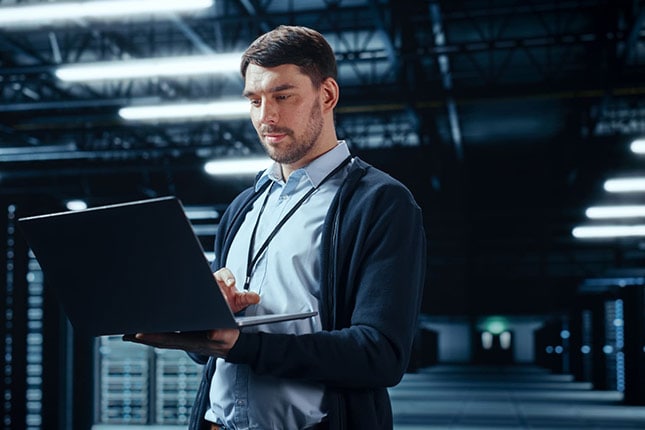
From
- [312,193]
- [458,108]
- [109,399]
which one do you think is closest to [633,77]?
[458,108]

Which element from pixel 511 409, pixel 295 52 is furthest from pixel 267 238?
pixel 511 409

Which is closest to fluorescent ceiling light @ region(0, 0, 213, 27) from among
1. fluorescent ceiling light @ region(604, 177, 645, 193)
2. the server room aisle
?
the server room aisle

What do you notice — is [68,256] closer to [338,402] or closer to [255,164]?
[338,402]

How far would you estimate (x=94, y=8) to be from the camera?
6.89m

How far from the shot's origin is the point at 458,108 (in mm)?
18297

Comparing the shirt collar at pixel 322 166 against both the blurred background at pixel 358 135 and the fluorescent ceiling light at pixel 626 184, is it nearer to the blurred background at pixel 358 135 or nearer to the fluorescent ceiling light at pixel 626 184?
the blurred background at pixel 358 135

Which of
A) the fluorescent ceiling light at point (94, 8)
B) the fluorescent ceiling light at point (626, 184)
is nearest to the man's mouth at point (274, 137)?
the fluorescent ceiling light at point (94, 8)

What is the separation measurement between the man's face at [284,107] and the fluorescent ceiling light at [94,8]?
5.16 meters

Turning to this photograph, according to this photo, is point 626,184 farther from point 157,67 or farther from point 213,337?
point 213,337

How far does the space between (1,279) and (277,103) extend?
554cm

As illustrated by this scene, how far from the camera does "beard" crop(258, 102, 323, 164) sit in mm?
1523

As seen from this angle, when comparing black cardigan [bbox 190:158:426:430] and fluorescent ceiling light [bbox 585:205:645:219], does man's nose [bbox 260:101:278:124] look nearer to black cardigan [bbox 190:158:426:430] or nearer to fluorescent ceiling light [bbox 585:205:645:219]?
black cardigan [bbox 190:158:426:430]

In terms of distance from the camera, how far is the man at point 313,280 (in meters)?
1.38

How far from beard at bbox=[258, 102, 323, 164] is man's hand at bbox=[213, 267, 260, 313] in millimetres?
238
